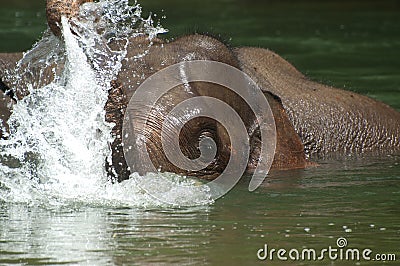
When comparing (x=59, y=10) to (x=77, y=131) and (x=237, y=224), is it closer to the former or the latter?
(x=77, y=131)

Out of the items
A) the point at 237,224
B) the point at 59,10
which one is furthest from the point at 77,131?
the point at 237,224

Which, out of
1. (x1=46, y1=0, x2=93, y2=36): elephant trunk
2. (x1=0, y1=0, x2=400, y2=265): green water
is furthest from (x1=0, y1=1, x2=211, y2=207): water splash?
(x1=0, y1=0, x2=400, y2=265): green water

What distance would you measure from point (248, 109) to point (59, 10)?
1.64m

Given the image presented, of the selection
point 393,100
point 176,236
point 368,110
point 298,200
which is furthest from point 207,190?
point 393,100

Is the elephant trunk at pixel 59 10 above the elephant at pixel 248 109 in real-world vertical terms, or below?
above

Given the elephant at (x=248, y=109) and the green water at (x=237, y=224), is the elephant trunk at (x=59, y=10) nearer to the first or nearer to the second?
the elephant at (x=248, y=109)

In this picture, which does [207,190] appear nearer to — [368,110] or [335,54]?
[368,110]

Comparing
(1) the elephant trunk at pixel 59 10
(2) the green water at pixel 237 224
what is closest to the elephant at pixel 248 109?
(1) the elephant trunk at pixel 59 10

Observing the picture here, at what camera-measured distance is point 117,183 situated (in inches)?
244

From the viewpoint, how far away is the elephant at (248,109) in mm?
6332

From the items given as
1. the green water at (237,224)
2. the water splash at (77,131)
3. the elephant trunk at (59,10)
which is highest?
the elephant trunk at (59,10)

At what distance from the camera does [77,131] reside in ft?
21.0

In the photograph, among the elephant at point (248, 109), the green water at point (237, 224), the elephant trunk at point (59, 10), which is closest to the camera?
the green water at point (237, 224)

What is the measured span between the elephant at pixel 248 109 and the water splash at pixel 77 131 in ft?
0.27
